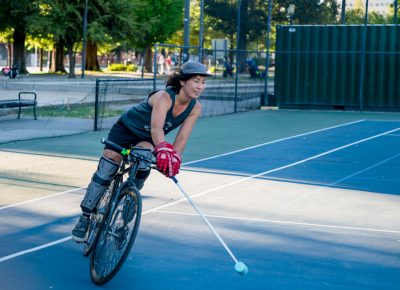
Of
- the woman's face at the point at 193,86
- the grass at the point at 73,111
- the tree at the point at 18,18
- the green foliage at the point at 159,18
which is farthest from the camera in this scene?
the green foliage at the point at 159,18

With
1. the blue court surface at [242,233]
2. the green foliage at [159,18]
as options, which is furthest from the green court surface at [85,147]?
the green foliage at [159,18]

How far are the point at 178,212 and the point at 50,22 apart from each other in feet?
148

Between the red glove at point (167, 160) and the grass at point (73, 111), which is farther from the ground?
the red glove at point (167, 160)

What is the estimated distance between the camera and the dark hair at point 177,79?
6.41 m

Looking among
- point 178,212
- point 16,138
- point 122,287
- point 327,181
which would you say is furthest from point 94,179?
point 16,138

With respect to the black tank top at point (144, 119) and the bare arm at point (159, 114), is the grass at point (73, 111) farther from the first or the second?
the bare arm at point (159, 114)

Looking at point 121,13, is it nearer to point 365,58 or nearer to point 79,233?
point 365,58

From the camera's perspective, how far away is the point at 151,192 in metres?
10.7

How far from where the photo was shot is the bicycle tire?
22.0 feet

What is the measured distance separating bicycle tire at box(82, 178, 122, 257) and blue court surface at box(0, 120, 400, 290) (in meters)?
0.15

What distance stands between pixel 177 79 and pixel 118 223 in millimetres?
1161

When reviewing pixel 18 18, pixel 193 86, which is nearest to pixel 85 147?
pixel 193 86

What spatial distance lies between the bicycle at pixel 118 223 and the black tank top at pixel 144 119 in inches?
7.4

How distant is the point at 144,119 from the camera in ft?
21.9
